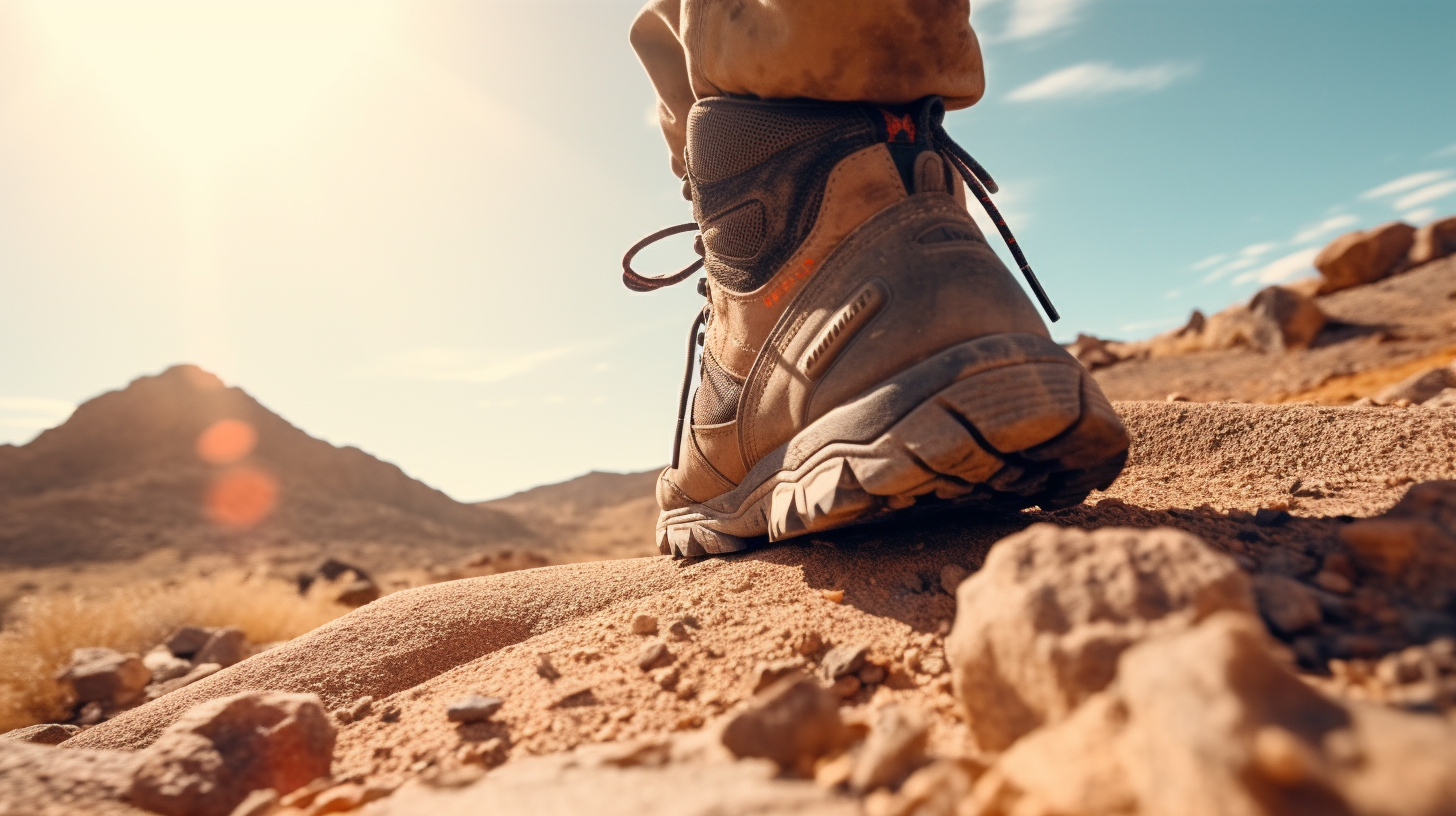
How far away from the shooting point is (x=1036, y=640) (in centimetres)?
68

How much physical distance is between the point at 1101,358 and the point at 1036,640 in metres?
14.9

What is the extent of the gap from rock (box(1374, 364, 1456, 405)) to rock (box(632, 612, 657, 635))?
127 inches

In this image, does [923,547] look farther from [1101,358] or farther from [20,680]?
[1101,358]

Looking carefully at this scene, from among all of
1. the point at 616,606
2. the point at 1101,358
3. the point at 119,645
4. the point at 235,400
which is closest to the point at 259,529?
the point at 235,400

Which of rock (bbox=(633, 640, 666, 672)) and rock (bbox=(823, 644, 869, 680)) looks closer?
rock (bbox=(823, 644, 869, 680))

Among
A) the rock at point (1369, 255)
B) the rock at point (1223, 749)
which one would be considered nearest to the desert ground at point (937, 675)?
the rock at point (1223, 749)

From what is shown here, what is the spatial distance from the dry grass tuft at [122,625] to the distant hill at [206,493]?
1255 centimetres

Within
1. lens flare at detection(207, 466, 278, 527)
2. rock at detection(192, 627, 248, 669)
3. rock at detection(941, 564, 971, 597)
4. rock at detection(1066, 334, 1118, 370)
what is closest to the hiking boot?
rock at detection(941, 564, 971, 597)

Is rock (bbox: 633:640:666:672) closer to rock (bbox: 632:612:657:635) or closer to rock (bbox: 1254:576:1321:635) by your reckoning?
rock (bbox: 632:612:657:635)

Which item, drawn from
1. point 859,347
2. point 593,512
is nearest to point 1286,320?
point 859,347

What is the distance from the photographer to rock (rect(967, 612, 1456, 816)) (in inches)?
16.6

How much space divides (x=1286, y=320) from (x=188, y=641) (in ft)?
48.1

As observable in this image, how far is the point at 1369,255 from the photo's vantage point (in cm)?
1518

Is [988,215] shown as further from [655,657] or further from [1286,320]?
[1286,320]
